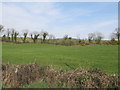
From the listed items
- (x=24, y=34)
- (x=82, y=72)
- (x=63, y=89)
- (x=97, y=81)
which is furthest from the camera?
(x=24, y=34)

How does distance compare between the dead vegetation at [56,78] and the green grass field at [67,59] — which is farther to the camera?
the green grass field at [67,59]

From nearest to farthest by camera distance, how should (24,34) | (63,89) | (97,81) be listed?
(63,89) < (97,81) < (24,34)

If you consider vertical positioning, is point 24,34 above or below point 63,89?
above

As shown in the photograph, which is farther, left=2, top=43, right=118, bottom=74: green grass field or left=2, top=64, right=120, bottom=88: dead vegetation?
left=2, top=43, right=118, bottom=74: green grass field

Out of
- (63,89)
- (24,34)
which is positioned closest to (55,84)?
(63,89)

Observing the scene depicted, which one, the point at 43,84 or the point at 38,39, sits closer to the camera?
the point at 43,84

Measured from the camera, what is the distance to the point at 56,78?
13.2 ft

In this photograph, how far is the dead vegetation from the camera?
382 centimetres

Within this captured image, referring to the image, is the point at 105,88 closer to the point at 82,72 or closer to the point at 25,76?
the point at 82,72

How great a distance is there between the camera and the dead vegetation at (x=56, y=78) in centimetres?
382

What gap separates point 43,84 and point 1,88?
3.58 feet

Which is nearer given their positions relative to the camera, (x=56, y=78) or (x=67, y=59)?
(x=56, y=78)

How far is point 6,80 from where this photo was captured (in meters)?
4.09

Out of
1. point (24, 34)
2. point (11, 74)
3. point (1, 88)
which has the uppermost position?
point (24, 34)
